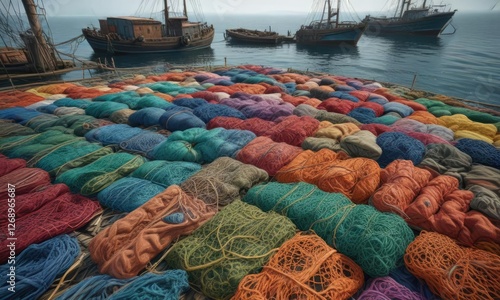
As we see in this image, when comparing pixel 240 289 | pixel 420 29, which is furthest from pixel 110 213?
pixel 420 29

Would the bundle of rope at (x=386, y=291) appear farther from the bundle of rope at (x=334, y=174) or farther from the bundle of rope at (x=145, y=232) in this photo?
the bundle of rope at (x=145, y=232)

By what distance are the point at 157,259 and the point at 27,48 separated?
2704 centimetres

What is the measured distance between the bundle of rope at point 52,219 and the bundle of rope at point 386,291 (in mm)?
4670

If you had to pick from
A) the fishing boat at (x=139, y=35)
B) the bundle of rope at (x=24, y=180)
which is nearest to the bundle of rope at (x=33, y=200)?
the bundle of rope at (x=24, y=180)

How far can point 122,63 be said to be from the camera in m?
37.8

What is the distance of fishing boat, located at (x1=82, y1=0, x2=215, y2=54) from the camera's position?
3719 centimetres

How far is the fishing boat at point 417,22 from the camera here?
58203 millimetres

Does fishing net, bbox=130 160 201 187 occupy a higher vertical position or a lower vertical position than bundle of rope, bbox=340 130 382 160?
lower

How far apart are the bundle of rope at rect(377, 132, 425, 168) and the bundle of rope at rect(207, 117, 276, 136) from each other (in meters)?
3.17

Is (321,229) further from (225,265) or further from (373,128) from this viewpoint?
(373,128)

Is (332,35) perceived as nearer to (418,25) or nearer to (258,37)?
(258,37)

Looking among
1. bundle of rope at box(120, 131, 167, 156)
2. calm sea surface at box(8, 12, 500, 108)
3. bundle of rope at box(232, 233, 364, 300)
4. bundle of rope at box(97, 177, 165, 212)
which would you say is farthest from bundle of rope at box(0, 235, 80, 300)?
calm sea surface at box(8, 12, 500, 108)

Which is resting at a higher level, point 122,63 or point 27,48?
point 27,48

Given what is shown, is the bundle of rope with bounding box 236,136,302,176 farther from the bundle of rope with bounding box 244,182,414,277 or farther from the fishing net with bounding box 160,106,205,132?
the fishing net with bounding box 160,106,205,132
